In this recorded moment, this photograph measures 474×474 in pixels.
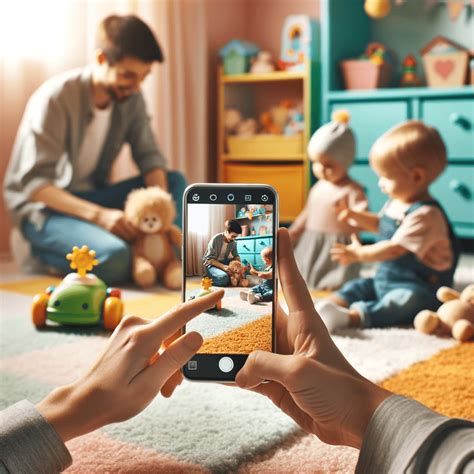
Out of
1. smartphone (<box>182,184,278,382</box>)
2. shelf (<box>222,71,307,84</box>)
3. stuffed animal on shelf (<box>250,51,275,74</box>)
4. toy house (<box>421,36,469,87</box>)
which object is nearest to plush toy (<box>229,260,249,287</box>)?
smartphone (<box>182,184,278,382</box>)

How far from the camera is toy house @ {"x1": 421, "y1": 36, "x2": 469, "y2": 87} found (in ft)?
7.44

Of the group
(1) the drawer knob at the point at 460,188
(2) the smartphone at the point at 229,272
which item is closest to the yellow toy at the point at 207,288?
(2) the smartphone at the point at 229,272

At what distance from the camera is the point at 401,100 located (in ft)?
7.54

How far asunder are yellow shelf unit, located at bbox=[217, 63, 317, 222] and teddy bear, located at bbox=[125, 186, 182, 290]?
0.69m

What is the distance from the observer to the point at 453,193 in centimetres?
218

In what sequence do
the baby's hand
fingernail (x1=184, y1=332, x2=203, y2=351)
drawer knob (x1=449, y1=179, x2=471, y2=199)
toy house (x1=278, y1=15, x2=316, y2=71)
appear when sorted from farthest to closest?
toy house (x1=278, y1=15, x2=316, y2=71) → drawer knob (x1=449, y1=179, x2=471, y2=199) → the baby's hand → fingernail (x1=184, y1=332, x2=203, y2=351)

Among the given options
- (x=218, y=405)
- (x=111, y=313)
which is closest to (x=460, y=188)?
(x=111, y=313)

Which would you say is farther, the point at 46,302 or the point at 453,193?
the point at 453,193

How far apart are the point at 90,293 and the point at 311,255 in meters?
0.65

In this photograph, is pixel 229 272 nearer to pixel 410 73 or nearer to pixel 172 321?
pixel 172 321

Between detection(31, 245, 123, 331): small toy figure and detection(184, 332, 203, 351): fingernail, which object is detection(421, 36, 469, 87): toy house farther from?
detection(184, 332, 203, 351): fingernail

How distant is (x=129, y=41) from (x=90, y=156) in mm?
401

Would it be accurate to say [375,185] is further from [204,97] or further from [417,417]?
[417,417]

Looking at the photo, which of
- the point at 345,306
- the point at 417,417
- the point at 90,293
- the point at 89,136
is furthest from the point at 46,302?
the point at 417,417
